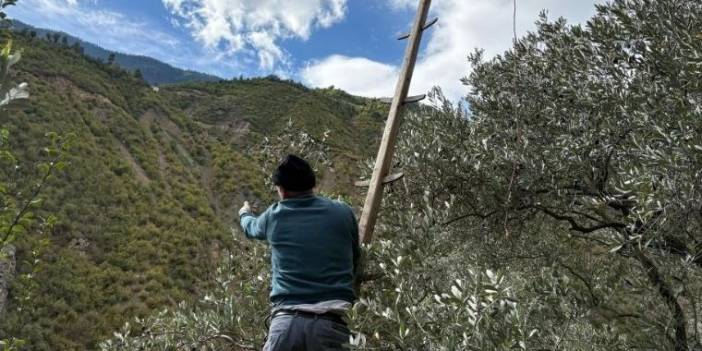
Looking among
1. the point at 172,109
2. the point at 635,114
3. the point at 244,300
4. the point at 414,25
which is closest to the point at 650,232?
the point at 635,114

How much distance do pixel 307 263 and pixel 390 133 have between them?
165cm

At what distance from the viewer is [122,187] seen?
134ft

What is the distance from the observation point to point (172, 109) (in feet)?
230

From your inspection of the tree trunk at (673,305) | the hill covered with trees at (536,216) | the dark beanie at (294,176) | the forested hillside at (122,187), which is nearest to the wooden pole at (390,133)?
the hill covered with trees at (536,216)

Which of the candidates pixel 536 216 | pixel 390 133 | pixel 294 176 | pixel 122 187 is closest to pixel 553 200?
pixel 536 216

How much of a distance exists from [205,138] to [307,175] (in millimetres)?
65742

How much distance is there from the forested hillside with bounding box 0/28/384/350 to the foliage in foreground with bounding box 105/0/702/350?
2.24 metres

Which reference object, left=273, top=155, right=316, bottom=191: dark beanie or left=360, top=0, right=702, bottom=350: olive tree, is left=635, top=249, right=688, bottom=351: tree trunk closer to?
left=360, top=0, right=702, bottom=350: olive tree

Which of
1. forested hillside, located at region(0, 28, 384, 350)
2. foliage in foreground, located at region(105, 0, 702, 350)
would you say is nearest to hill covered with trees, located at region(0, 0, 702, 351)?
foliage in foreground, located at region(105, 0, 702, 350)

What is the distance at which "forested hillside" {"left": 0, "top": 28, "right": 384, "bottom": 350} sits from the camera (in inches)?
947

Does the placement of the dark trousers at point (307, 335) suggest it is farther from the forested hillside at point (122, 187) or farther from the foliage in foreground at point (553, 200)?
the forested hillside at point (122, 187)

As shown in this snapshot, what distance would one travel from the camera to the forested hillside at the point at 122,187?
78.9 feet

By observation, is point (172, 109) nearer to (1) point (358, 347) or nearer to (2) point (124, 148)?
(2) point (124, 148)

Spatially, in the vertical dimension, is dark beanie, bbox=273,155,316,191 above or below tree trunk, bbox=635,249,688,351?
above
